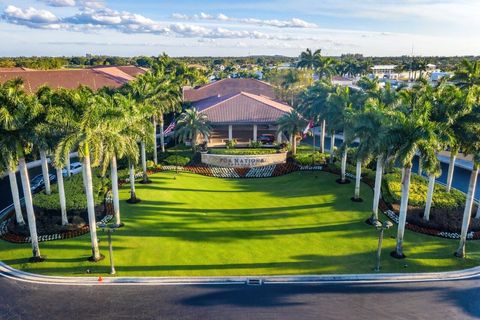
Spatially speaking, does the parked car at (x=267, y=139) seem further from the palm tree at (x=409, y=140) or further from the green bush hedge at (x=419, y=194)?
the palm tree at (x=409, y=140)

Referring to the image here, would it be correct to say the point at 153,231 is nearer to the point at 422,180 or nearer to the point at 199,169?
the point at 199,169

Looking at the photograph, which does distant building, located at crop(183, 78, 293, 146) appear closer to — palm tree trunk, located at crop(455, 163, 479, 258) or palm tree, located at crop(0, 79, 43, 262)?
palm tree trunk, located at crop(455, 163, 479, 258)

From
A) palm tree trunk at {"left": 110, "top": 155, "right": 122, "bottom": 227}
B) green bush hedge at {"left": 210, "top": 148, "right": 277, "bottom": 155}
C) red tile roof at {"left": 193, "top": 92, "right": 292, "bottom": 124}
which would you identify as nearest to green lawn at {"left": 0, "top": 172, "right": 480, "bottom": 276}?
palm tree trunk at {"left": 110, "top": 155, "right": 122, "bottom": 227}

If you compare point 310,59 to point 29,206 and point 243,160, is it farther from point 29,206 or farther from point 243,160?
point 29,206

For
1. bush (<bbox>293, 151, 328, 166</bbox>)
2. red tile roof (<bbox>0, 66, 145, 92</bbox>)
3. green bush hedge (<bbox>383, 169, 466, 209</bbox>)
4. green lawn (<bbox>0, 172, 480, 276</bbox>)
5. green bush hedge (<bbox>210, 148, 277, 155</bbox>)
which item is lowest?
green lawn (<bbox>0, 172, 480, 276</bbox>)

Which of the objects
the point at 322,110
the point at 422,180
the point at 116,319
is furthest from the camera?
the point at 322,110

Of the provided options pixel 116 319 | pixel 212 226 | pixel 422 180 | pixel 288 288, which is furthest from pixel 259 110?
pixel 116 319

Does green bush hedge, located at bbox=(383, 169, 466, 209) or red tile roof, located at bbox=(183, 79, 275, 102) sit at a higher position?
red tile roof, located at bbox=(183, 79, 275, 102)

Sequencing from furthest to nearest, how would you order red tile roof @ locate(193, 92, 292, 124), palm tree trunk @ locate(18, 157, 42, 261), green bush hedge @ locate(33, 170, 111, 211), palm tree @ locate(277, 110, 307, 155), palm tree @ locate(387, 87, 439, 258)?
red tile roof @ locate(193, 92, 292, 124), palm tree @ locate(277, 110, 307, 155), green bush hedge @ locate(33, 170, 111, 211), palm tree trunk @ locate(18, 157, 42, 261), palm tree @ locate(387, 87, 439, 258)
